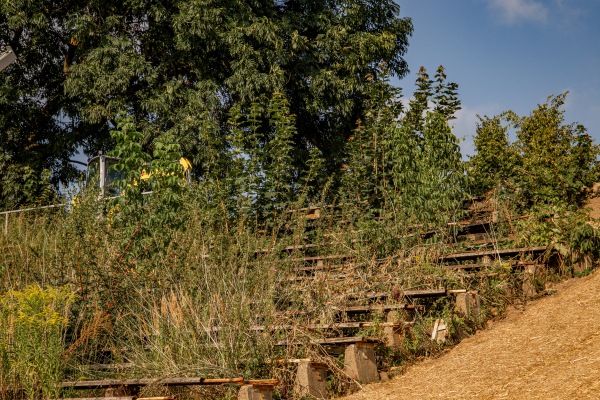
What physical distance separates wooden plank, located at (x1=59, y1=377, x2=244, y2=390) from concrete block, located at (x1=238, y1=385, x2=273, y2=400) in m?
0.13

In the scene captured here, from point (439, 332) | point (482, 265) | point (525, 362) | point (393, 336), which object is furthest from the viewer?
point (482, 265)

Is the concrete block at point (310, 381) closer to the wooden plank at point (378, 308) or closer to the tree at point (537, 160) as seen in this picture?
the wooden plank at point (378, 308)

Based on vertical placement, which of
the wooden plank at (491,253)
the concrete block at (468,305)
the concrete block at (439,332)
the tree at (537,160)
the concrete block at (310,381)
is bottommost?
the concrete block at (310,381)

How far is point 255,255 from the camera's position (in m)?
10.0

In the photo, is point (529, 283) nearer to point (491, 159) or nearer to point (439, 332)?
point (439, 332)

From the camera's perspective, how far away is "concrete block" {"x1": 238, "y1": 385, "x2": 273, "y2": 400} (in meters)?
5.84

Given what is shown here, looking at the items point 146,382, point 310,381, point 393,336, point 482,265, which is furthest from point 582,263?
point 146,382

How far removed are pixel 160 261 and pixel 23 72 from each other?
14.3 metres

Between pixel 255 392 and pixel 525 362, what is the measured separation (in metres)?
2.52

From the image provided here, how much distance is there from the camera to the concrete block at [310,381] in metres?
6.55

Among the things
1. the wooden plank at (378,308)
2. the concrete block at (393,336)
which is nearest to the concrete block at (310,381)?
the concrete block at (393,336)

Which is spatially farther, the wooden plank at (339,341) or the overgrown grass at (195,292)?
the wooden plank at (339,341)

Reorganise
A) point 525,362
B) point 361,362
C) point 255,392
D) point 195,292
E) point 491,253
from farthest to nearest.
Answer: point 491,253 → point 195,292 → point 361,362 → point 525,362 → point 255,392

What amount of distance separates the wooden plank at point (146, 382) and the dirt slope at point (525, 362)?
1320mm
